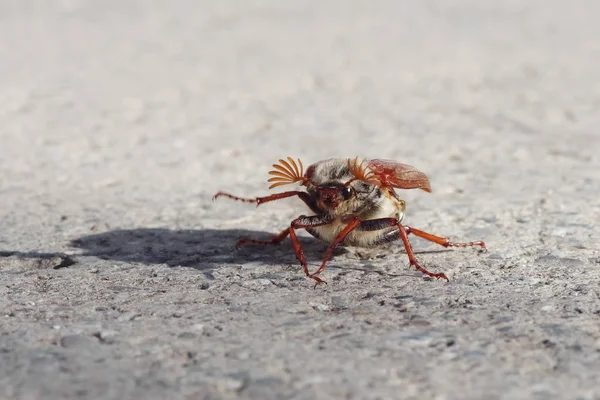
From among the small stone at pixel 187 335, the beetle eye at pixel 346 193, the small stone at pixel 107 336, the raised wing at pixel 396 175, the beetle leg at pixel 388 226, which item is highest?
the raised wing at pixel 396 175

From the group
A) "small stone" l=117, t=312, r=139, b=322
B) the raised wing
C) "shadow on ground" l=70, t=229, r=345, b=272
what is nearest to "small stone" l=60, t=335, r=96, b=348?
"small stone" l=117, t=312, r=139, b=322

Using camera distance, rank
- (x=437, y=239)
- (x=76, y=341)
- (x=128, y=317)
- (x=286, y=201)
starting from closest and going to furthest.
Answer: (x=76, y=341), (x=128, y=317), (x=437, y=239), (x=286, y=201)

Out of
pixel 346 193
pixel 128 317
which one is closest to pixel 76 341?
pixel 128 317

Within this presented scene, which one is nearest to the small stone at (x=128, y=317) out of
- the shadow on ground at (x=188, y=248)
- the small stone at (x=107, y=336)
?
the small stone at (x=107, y=336)

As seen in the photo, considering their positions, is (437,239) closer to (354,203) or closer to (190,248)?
(354,203)

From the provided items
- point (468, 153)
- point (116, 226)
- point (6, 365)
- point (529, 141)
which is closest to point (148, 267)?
point (116, 226)

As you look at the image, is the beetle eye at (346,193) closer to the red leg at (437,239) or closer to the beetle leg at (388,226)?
the beetle leg at (388,226)
